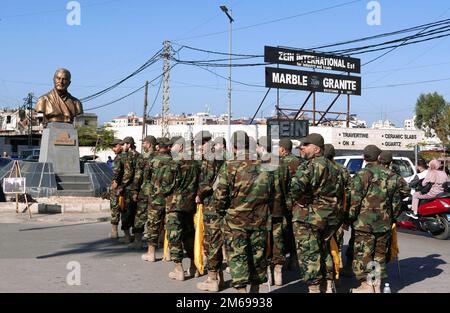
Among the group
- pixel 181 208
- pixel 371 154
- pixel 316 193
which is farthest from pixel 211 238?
pixel 371 154

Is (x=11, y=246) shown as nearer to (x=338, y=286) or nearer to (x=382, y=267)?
(x=338, y=286)

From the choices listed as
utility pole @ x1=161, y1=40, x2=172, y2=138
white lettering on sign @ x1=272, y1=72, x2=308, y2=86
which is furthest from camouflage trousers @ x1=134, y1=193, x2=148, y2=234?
utility pole @ x1=161, y1=40, x2=172, y2=138

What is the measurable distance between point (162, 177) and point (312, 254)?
7.92ft

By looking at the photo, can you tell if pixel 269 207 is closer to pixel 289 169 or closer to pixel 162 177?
pixel 289 169

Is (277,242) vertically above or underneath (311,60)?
underneath

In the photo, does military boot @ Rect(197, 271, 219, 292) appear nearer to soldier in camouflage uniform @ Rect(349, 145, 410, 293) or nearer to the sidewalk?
soldier in camouflage uniform @ Rect(349, 145, 410, 293)

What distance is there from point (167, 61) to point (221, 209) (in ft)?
101

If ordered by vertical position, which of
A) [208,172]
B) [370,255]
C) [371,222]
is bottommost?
[370,255]

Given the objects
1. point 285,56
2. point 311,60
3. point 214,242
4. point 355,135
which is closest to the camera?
point 214,242

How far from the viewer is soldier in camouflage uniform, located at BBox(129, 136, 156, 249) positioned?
9.24m

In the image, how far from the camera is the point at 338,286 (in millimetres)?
7176

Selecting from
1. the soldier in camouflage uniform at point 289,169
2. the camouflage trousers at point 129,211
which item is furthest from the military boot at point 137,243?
the soldier in camouflage uniform at point 289,169

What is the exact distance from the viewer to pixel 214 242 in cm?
668
